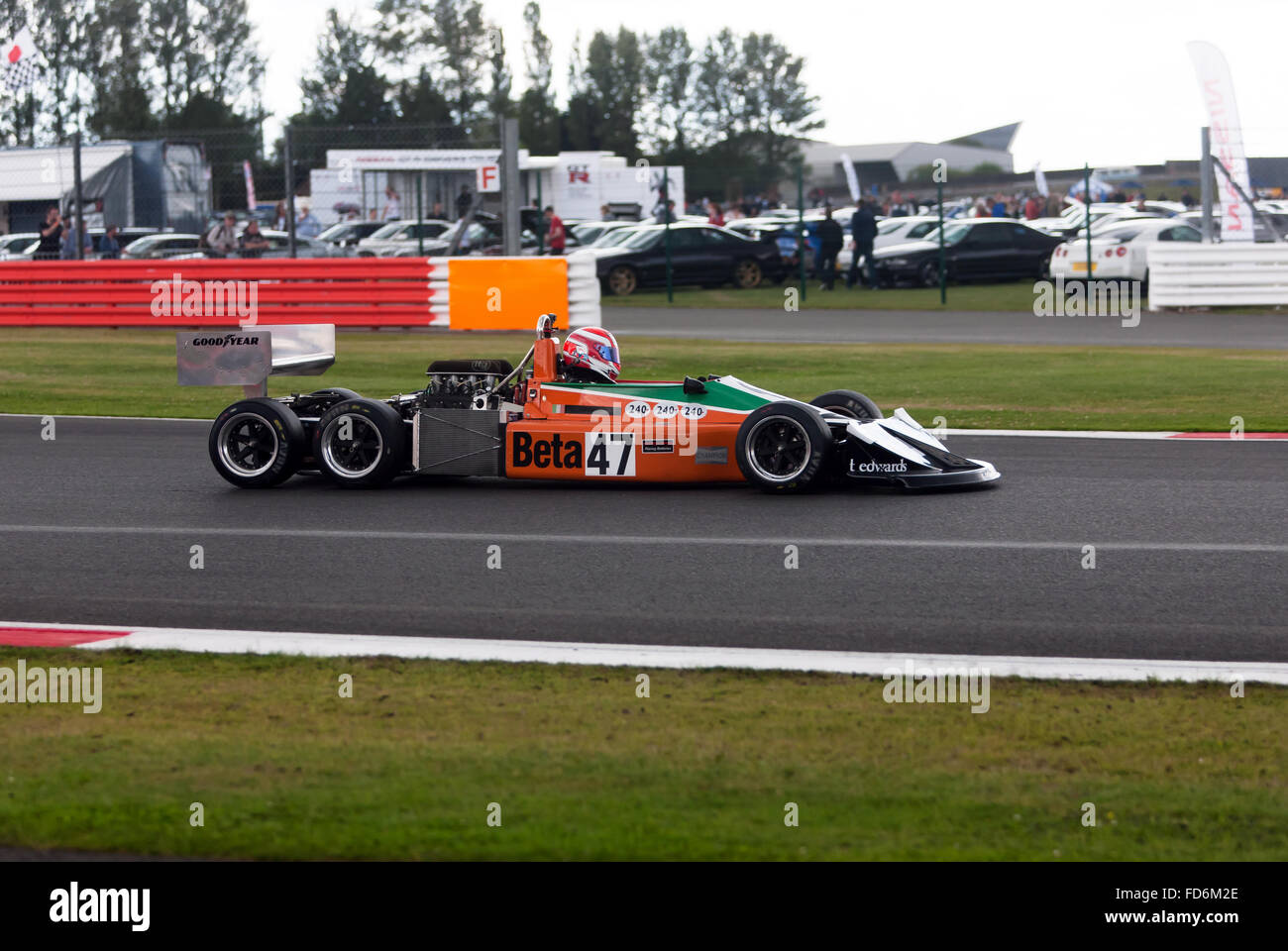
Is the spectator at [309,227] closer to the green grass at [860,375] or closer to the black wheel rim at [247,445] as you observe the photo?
the green grass at [860,375]

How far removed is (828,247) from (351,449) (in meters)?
20.0

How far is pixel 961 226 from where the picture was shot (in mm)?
30422

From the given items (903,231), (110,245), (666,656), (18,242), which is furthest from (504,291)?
(18,242)

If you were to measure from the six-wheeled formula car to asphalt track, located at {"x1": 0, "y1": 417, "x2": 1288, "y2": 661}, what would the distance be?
17 centimetres

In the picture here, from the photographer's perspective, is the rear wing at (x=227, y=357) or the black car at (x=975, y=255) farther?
the black car at (x=975, y=255)

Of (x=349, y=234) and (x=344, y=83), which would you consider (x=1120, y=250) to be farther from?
(x=344, y=83)

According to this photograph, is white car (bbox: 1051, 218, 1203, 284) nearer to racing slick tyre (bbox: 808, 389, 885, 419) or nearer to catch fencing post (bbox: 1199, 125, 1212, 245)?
catch fencing post (bbox: 1199, 125, 1212, 245)

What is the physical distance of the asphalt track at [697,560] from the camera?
6758 millimetres

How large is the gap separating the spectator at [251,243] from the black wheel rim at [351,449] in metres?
16.2

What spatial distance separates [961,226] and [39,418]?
20058mm

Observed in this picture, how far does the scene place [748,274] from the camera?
30.6 m

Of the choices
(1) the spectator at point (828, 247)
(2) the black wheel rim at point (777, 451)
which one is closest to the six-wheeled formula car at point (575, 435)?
(2) the black wheel rim at point (777, 451)

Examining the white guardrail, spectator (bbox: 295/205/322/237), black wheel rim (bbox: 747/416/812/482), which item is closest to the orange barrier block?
black wheel rim (bbox: 747/416/812/482)
